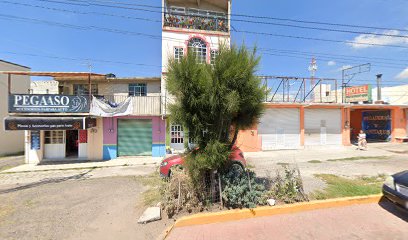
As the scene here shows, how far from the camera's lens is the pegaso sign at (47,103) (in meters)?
11.5

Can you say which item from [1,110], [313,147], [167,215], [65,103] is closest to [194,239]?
[167,215]

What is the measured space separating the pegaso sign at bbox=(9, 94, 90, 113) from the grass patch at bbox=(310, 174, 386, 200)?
12.7 m

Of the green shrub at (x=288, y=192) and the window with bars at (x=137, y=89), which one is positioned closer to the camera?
the green shrub at (x=288, y=192)

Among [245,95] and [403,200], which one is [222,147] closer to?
[245,95]

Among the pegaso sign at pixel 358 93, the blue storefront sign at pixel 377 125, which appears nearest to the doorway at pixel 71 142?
the pegaso sign at pixel 358 93

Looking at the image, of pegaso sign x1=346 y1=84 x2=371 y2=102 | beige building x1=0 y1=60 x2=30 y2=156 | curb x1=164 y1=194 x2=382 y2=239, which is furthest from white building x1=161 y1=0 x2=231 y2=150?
beige building x1=0 y1=60 x2=30 y2=156

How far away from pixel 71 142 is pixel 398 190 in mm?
17190

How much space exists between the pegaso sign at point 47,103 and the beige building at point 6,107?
5.92 metres

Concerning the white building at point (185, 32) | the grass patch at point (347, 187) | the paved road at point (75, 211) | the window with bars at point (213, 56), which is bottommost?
the paved road at point (75, 211)

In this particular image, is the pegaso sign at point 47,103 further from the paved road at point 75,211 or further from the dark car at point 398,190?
the dark car at point 398,190

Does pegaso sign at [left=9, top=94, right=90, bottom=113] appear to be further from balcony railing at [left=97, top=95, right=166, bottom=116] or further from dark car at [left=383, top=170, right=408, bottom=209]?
dark car at [left=383, top=170, right=408, bottom=209]

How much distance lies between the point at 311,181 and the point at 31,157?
613 inches

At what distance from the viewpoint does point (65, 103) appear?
38.9 feet

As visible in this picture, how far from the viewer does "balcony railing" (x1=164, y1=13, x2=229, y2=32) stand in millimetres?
13594
